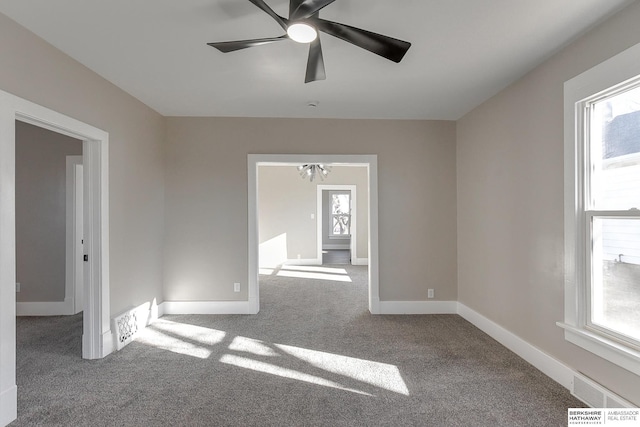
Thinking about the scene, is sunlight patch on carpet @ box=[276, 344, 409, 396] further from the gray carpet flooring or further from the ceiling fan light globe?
the ceiling fan light globe

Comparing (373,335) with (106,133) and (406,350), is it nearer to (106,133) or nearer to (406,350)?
(406,350)

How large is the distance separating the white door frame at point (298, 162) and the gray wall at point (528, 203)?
1105 mm

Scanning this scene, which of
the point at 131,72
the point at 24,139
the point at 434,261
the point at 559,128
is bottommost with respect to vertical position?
the point at 434,261

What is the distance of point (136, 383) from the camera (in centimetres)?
234

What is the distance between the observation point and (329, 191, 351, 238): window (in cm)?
1193

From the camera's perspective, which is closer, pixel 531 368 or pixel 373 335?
pixel 531 368

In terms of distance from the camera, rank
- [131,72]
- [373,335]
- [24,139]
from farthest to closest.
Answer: [24,139] → [373,335] → [131,72]

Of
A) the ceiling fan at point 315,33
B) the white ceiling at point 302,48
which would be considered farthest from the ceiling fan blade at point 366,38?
the white ceiling at point 302,48

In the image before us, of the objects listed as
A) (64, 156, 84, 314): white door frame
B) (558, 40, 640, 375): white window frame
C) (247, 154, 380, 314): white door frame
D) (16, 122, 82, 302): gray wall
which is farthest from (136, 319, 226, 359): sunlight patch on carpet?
(558, 40, 640, 375): white window frame

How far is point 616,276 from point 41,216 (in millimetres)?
5804

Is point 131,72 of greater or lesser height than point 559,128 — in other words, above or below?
above

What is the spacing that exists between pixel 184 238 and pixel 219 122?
1.54 meters

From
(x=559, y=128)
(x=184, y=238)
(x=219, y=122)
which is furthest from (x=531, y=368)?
(x=219, y=122)

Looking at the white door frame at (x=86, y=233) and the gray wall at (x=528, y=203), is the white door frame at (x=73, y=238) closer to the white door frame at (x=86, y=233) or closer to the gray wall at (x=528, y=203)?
the white door frame at (x=86, y=233)
